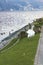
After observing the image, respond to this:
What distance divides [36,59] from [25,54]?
6.01 feet

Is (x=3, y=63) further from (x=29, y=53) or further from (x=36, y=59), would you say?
(x=29, y=53)

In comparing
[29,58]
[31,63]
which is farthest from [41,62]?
[29,58]

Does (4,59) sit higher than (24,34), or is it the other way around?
(4,59)

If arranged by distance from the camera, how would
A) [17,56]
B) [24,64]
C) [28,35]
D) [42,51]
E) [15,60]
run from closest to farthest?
[24,64] → [15,60] → [17,56] → [42,51] → [28,35]

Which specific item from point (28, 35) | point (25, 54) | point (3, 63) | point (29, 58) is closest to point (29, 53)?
point (25, 54)

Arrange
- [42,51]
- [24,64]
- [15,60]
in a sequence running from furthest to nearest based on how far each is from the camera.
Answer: [42,51]
[15,60]
[24,64]

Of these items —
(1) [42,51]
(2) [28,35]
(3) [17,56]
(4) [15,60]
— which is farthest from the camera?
(2) [28,35]

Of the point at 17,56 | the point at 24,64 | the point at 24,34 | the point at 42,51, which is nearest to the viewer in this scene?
the point at 24,64

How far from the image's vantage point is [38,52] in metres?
14.9

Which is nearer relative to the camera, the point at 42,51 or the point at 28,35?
the point at 42,51

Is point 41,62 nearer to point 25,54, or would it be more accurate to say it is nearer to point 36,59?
point 36,59

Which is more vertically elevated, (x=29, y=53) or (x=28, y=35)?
(x=29, y=53)

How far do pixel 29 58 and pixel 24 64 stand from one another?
4.03 feet

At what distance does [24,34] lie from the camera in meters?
25.2
